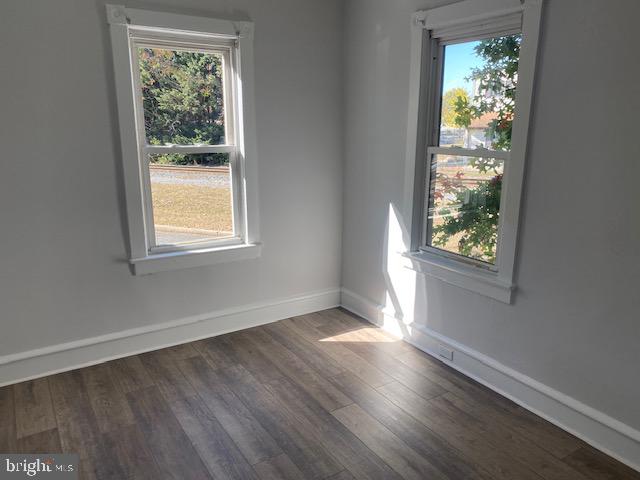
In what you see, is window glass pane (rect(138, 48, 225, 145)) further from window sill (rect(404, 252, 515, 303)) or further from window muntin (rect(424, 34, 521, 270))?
window sill (rect(404, 252, 515, 303))

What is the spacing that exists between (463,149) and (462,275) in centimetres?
77

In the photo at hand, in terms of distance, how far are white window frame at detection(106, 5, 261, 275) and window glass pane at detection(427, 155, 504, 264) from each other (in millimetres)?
1303

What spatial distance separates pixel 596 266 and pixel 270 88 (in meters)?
2.39

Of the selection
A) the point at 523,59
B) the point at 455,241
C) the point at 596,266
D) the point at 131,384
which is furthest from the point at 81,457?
the point at 523,59

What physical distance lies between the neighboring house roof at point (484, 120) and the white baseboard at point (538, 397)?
1.36m

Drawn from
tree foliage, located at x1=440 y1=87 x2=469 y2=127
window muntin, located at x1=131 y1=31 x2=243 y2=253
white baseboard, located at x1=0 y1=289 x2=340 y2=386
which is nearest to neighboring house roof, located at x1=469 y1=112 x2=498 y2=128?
tree foliage, located at x1=440 y1=87 x2=469 y2=127

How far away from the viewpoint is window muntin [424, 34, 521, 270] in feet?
8.82

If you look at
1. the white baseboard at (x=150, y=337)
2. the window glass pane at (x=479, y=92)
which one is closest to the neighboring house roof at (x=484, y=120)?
the window glass pane at (x=479, y=92)

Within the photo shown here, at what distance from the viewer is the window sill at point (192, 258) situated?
10.5 ft

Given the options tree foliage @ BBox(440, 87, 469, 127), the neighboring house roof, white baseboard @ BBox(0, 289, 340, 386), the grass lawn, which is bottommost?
white baseboard @ BBox(0, 289, 340, 386)

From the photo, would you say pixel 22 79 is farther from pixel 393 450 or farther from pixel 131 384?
pixel 393 450

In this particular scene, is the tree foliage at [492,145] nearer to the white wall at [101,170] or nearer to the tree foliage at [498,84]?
the tree foliage at [498,84]

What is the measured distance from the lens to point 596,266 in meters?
2.29

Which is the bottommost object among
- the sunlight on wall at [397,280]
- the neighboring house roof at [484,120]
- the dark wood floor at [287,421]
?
the dark wood floor at [287,421]
